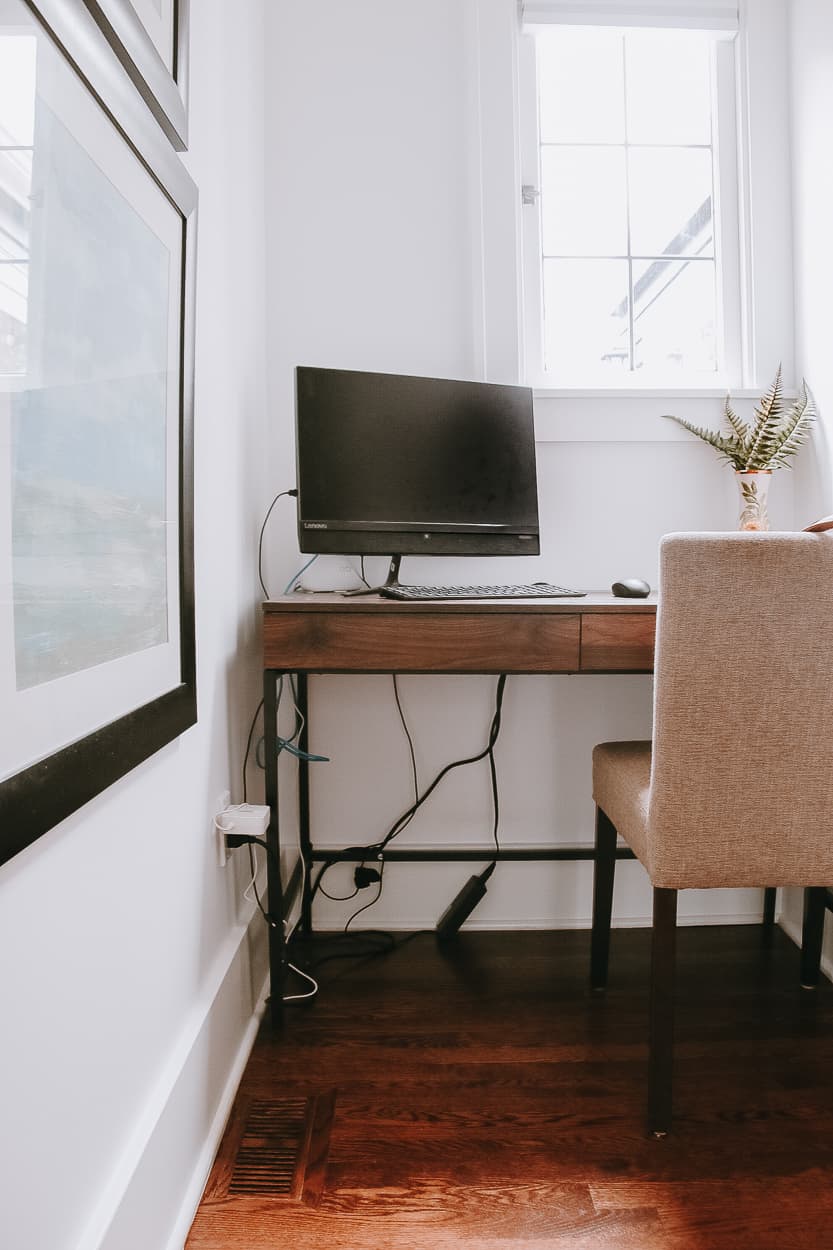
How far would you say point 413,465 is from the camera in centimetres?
165

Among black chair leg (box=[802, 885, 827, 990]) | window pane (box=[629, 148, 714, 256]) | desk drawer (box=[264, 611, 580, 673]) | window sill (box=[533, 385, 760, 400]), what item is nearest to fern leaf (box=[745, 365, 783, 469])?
window sill (box=[533, 385, 760, 400])

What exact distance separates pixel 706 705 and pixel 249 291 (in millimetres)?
1301

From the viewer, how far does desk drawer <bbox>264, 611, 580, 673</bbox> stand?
1.39 m

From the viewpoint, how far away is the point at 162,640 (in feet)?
3.20

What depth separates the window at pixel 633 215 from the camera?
196cm

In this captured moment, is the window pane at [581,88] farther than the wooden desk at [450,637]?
Yes

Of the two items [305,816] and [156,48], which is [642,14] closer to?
[156,48]

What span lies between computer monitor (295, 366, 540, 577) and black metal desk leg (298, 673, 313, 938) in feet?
1.46

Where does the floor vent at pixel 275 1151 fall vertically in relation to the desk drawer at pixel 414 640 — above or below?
below

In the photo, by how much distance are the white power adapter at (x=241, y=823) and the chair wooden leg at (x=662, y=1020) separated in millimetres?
698

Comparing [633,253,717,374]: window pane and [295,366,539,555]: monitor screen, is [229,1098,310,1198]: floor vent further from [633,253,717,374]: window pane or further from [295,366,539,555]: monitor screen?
[633,253,717,374]: window pane

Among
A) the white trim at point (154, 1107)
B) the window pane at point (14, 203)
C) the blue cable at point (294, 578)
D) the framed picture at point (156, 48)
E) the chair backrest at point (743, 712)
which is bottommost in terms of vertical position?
the white trim at point (154, 1107)

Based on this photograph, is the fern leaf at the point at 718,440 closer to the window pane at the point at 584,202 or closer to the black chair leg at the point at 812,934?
the window pane at the point at 584,202

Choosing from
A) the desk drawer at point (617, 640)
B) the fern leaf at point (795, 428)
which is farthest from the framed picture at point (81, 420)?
the fern leaf at point (795, 428)
